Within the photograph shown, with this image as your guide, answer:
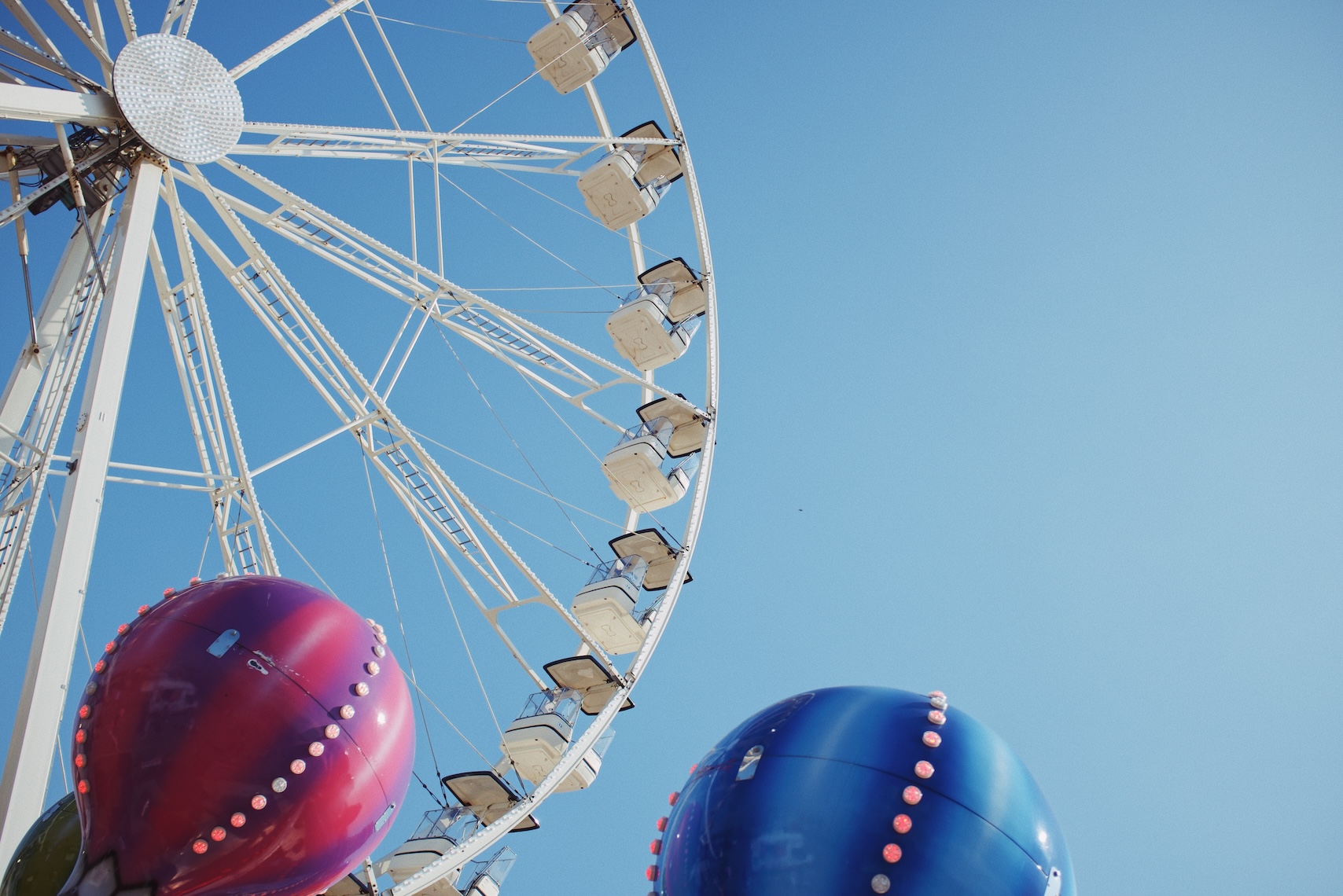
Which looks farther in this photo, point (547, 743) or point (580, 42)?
point (580, 42)

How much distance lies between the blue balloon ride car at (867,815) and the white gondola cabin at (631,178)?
12.0 metres

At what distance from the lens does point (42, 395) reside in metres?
9.00

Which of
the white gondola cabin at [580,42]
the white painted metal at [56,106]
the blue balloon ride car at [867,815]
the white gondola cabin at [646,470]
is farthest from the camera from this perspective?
the white gondola cabin at [580,42]

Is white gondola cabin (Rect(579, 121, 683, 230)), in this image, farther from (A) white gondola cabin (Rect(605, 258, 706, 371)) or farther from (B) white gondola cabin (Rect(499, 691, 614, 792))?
(B) white gondola cabin (Rect(499, 691, 614, 792))

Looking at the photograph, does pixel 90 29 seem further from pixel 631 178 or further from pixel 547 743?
pixel 547 743

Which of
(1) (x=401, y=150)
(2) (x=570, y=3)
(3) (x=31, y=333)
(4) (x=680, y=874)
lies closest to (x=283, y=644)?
(4) (x=680, y=874)

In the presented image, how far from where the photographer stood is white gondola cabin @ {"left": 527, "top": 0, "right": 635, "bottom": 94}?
49.0ft

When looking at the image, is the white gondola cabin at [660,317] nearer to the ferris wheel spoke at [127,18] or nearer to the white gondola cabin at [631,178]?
the white gondola cabin at [631,178]

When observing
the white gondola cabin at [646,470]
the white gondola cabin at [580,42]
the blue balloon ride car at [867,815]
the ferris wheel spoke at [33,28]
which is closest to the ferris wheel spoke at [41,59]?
the ferris wheel spoke at [33,28]

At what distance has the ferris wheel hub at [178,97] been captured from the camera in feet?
28.8

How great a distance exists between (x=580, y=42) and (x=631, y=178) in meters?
2.13

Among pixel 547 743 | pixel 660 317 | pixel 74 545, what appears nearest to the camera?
pixel 74 545

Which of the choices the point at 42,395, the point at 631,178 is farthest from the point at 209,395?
the point at 631,178

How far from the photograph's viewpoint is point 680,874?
13.0 feet
